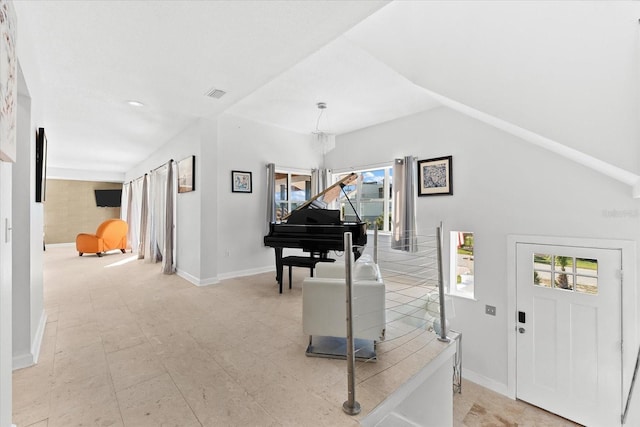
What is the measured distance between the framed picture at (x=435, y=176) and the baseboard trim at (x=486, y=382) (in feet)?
9.16

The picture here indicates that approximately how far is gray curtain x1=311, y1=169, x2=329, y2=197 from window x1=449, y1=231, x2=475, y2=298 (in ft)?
9.54

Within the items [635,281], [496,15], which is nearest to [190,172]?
[496,15]

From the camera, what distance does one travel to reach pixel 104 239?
7.40m

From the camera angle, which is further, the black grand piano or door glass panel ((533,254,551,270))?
the black grand piano

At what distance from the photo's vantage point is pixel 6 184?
1.37m

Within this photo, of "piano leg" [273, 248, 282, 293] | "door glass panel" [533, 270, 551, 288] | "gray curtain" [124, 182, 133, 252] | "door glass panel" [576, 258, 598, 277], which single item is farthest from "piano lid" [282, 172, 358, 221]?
"gray curtain" [124, 182, 133, 252]

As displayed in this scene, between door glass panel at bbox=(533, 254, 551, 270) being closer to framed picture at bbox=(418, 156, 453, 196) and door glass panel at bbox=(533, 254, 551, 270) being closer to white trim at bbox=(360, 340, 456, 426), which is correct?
framed picture at bbox=(418, 156, 453, 196)

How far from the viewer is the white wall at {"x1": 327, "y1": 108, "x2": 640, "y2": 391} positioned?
329cm

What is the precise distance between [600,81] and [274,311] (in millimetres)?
3503

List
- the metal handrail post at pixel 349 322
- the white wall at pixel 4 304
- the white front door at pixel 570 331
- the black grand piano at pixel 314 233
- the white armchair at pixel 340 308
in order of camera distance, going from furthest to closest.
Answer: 1. the black grand piano at pixel 314 233
2. the white front door at pixel 570 331
3. the white armchair at pixel 340 308
4. the metal handrail post at pixel 349 322
5. the white wall at pixel 4 304

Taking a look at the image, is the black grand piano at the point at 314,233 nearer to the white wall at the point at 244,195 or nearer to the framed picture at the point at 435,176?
the white wall at the point at 244,195

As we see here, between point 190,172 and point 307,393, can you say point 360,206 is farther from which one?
point 307,393

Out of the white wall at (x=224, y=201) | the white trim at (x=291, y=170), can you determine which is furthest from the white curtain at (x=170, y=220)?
the white trim at (x=291, y=170)

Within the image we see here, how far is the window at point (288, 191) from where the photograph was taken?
5.75 metres
